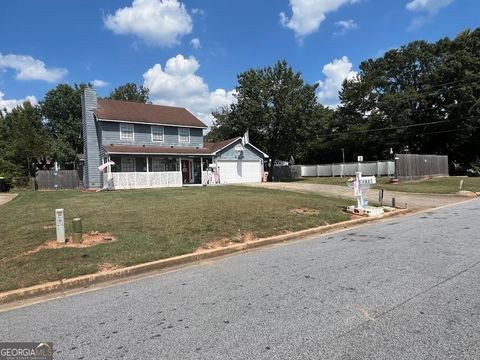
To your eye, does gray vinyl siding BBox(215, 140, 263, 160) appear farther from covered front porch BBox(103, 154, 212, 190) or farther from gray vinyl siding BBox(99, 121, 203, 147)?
gray vinyl siding BBox(99, 121, 203, 147)

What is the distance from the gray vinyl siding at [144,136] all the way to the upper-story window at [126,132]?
8.9 inches

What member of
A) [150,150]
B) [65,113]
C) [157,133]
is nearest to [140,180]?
[150,150]

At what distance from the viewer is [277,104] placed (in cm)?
3803

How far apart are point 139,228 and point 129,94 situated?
57.5 m

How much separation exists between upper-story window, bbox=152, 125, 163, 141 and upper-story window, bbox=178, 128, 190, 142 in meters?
1.70

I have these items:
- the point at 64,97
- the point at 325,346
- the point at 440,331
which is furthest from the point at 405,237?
the point at 64,97

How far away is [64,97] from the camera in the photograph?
5844 centimetres

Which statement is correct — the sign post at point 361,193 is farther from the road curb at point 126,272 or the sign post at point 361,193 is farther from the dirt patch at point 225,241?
the dirt patch at point 225,241

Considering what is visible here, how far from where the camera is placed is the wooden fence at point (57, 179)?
32534 mm

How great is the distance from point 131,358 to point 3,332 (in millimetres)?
1952

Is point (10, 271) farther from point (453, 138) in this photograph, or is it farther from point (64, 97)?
point (64, 97)

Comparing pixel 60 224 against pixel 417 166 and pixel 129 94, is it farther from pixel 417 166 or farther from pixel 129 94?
pixel 129 94

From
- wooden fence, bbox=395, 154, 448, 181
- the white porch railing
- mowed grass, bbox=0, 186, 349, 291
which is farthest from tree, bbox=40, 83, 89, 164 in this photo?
mowed grass, bbox=0, 186, 349, 291

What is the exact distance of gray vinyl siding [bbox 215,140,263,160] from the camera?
33375 mm
